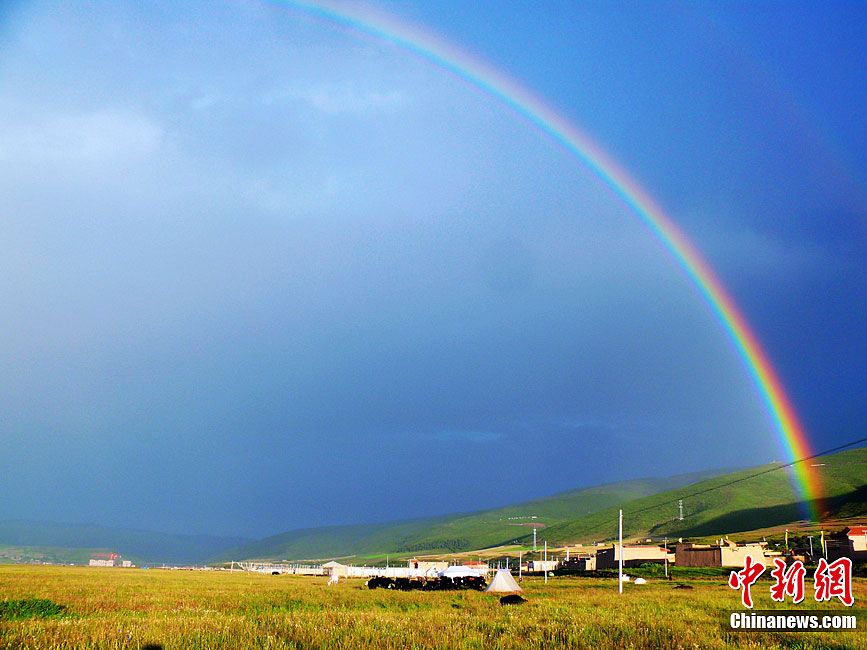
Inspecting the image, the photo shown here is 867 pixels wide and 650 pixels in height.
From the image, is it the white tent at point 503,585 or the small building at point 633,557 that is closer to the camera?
the white tent at point 503,585

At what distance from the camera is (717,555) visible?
3932 inches

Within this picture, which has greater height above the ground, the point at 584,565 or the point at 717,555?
the point at 717,555

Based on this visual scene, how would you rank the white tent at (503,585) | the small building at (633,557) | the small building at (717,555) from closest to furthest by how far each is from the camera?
the white tent at (503,585)
the small building at (717,555)
the small building at (633,557)

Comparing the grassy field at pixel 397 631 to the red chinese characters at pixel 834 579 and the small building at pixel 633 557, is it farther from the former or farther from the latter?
the small building at pixel 633 557

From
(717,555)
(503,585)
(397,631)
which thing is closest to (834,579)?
(397,631)

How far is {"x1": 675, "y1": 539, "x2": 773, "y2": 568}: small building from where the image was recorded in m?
98.0

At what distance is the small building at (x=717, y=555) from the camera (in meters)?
98.0

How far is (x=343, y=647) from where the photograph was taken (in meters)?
18.3

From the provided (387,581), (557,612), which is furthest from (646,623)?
(387,581)

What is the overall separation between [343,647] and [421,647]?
1.97m

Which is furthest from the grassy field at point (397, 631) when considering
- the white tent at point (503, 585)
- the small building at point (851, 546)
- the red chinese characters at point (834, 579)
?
the small building at point (851, 546)

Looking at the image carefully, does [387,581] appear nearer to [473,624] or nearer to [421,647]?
[473,624]

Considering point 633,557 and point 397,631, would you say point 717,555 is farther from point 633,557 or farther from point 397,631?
point 397,631

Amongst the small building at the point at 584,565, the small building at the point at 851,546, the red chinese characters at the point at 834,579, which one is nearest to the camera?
the red chinese characters at the point at 834,579
